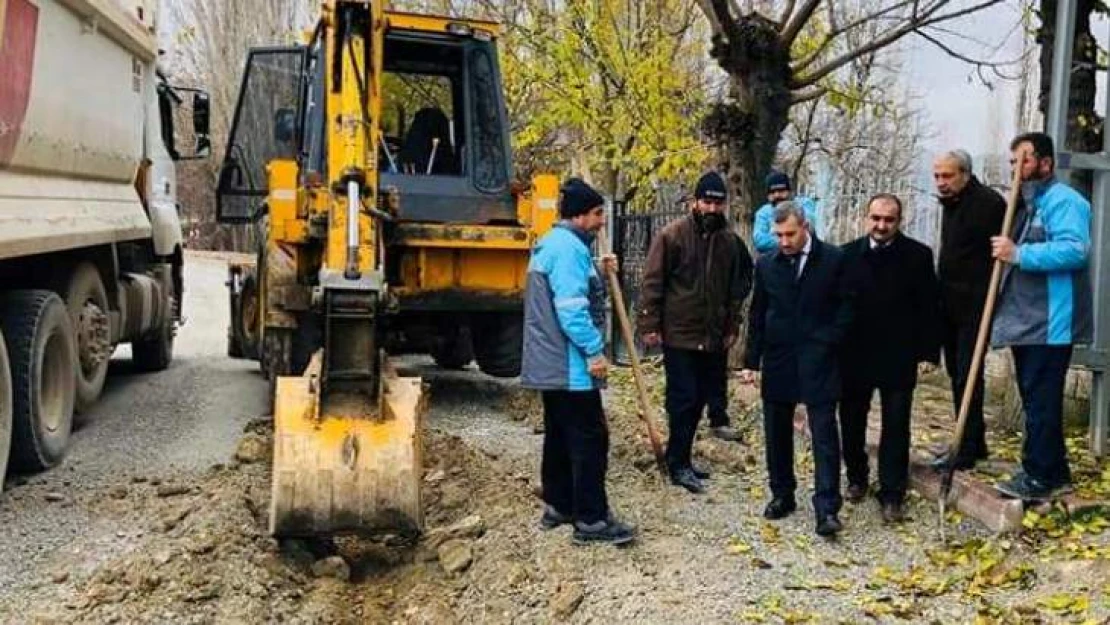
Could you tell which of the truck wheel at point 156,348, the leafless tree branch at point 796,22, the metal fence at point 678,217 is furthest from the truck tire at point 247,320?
the leafless tree branch at point 796,22

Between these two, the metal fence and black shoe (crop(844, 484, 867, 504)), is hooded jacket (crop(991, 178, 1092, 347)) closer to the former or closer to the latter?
black shoe (crop(844, 484, 867, 504))

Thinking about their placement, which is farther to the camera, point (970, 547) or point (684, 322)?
point (684, 322)

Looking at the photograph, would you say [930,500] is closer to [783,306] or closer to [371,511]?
[783,306]

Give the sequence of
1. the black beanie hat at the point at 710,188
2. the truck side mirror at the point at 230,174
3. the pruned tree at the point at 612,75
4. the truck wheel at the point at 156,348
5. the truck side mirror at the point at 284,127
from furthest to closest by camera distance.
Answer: the pruned tree at the point at 612,75 → the truck wheel at the point at 156,348 → the truck side mirror at the point at 230,174 → the truck side mirror at the point at 284,127 → the black beanie hat at the point at 710,188

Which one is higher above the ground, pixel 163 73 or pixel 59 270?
pixel 163 73

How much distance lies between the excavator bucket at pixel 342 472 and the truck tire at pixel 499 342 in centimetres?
381

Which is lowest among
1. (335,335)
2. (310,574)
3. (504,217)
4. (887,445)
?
(310,574)

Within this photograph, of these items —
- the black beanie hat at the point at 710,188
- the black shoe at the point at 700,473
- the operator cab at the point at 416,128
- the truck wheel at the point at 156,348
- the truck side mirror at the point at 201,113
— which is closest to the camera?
the black beanie hat at the point at 710,188

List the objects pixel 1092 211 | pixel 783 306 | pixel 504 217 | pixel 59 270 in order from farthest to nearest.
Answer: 1. pixel 504 217
2. pixel 59 270
3. pixel 1092 211
4. pixel 783 306

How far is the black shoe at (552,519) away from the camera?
235 inches

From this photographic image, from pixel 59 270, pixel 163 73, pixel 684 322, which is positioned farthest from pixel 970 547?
pixel 163 73

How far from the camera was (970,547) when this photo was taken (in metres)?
5.53

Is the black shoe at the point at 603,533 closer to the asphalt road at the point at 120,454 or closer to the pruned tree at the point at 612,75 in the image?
the asphalt road at the point at 120,454

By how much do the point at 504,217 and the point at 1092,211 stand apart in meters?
4.42
